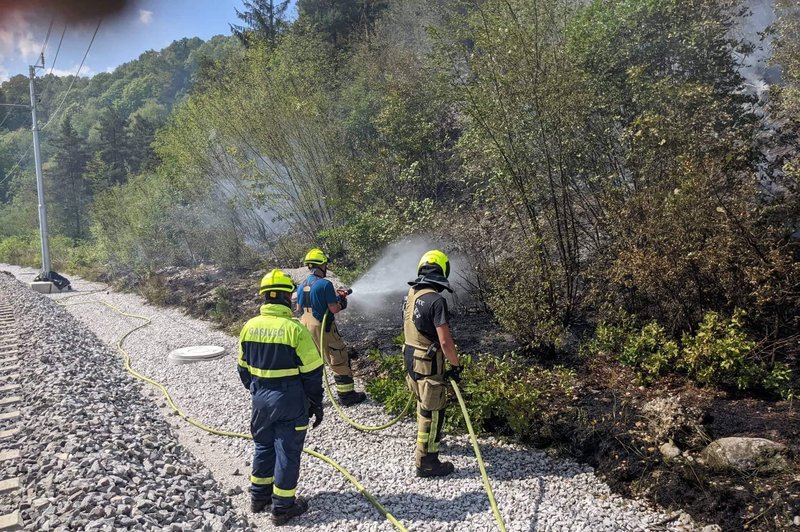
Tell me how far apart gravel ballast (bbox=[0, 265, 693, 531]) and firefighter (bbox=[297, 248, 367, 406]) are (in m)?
0.29

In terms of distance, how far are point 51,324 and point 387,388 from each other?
8.59m

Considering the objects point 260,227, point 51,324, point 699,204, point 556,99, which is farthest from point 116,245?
point 699,204

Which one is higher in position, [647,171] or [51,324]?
[647,171]

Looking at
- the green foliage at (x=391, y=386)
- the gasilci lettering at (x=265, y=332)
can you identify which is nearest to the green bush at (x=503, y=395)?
the green foliage at (x=391, y=386)

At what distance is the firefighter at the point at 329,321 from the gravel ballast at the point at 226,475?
0.29 metres

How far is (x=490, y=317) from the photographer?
8812 millimetres

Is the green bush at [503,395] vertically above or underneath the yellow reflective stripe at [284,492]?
above

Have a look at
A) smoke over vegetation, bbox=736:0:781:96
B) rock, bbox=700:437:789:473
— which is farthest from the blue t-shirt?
smoke over vegetation, bbox=736:0:781:96

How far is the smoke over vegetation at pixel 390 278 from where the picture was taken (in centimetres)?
1039

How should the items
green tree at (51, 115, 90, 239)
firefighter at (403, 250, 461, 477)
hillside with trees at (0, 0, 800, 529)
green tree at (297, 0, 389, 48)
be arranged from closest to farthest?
1. firefighter at (403, 250, 461, 477)
2. hillside with trees at (0, 0, 800, 529)
3. green tree at (297, 0, 389, 48)
4. green tree at (51, 115, 90, 239)

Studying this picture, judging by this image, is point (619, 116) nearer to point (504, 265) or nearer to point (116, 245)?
point (504, 265)

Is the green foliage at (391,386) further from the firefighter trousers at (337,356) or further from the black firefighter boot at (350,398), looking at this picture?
the firefighter trousers at (337,356)

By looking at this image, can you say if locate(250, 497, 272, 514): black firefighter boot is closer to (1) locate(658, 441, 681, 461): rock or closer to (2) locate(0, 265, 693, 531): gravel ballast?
(2) locate(0, 265, 693, 531): gravel ballast

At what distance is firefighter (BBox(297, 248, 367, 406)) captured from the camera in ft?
20.4
